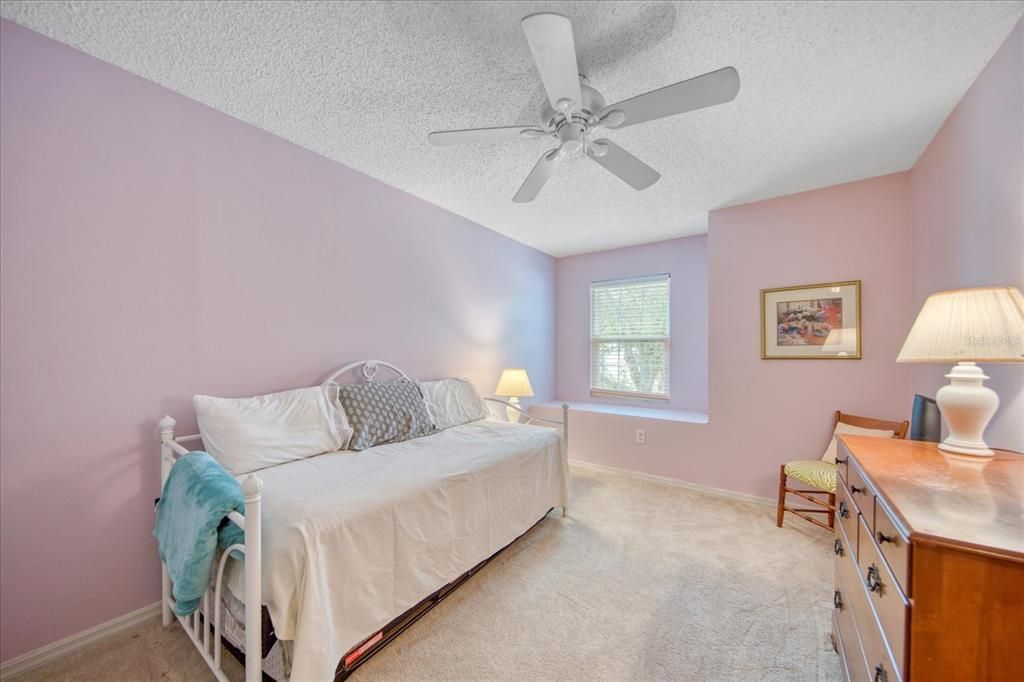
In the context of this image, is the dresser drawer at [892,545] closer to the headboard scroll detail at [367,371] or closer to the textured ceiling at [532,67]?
the textured ceiling at [532,67]

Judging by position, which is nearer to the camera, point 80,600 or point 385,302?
point 80,600

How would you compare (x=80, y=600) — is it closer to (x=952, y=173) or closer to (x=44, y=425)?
(x=44, y=425)

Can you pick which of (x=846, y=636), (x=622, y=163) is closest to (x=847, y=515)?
(x=846, y=636)

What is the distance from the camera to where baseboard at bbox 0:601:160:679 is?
4.59 ft

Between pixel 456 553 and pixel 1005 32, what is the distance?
2.98 m

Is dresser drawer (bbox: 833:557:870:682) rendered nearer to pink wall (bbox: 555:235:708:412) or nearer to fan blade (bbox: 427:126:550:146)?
fan blade (bbox: 427:126:550:146)

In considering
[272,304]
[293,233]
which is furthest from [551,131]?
[272,304]

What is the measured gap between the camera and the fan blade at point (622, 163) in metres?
1.66

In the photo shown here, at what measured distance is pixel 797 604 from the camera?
1.79m

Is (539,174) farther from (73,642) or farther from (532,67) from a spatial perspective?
(73,642)

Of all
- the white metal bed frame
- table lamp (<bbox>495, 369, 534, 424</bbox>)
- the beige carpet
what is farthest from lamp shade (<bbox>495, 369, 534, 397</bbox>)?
the white metal bed frame

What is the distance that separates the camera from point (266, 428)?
6.12ft

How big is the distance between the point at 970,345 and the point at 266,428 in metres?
2.70

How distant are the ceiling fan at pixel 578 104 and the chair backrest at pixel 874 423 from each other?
222 centimetres
